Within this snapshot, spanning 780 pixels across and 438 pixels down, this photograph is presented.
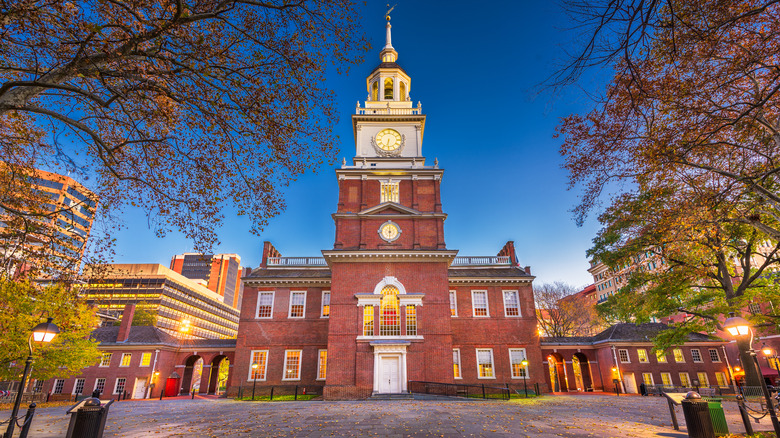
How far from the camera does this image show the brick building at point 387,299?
884 inches

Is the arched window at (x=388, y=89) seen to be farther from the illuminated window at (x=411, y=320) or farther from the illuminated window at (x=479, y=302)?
the illuminated window at (x=411, y=320)

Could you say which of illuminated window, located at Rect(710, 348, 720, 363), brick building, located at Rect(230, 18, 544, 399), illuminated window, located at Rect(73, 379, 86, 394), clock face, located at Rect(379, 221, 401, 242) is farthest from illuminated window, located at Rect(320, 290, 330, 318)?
illuminated window, located at Rect(710, 348, 720, 363)

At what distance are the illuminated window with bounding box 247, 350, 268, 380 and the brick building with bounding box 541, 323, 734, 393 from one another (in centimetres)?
2269

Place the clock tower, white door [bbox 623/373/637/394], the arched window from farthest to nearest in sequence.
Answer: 1. the arched window
2. white door [bbox 623/373/637/394]
3. the clock tower

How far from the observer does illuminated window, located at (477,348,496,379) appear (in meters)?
26.2

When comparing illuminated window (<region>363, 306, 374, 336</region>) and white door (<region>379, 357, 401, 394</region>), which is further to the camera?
illuminated window (<region>363, 306, 374, 336</region>)

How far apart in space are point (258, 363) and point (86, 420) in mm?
19693

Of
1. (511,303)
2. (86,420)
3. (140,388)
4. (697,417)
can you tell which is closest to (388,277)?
(511,303)

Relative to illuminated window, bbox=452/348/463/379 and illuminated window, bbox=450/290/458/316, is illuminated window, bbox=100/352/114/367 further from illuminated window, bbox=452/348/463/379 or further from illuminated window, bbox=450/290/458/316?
illuminated window, bbox=450/290/458/316

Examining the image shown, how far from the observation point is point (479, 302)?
28.2 m

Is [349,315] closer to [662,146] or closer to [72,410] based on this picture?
[72,410]

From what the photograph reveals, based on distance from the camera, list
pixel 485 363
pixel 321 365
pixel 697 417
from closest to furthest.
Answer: pixel 697 417 → pixel 321 365 → pixel 485 363

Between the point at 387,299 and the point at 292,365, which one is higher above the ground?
the point at 387,299

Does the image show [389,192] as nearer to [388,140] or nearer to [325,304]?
[388,140]
